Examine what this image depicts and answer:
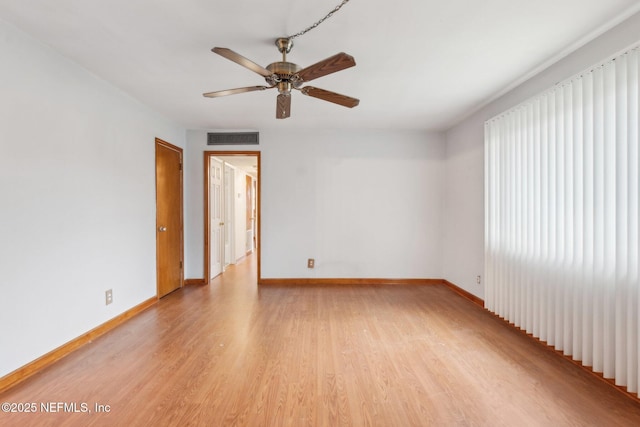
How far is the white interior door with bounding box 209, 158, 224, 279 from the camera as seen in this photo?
15.7 feet

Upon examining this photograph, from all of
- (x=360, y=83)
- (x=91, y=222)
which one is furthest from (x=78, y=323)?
(x=360, y=83)

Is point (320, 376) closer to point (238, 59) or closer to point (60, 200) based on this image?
point (238, 59)

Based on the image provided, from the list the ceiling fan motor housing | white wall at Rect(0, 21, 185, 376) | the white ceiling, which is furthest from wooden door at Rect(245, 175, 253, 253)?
the ceiling fan motor housing

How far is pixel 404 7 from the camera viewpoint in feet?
5.88

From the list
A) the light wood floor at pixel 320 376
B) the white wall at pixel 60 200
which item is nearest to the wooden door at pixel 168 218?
the white wall at pixel 60 200

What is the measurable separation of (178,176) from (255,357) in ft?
10.2

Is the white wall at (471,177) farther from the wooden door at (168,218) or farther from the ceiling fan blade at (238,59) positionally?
the wooden door at (168,218)

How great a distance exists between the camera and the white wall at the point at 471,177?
2418 millimetres

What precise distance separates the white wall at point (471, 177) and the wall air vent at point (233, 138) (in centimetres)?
301

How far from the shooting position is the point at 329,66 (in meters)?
1.86

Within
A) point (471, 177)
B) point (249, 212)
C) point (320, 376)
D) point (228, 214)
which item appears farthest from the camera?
point (249, 212)

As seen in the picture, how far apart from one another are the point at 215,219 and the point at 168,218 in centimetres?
102

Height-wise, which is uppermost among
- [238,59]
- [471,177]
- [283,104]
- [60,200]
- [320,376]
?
[238,59]

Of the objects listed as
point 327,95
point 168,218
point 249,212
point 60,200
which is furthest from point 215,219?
point 327,95
